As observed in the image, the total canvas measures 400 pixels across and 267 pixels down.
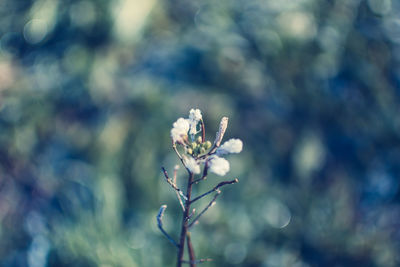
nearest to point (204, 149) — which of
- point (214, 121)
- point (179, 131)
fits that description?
point (179, 131)

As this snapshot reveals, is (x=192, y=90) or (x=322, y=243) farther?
(x=192, y=90)

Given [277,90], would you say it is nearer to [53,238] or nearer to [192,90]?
[192,90]

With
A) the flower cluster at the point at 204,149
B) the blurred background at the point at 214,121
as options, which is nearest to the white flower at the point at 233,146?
the flower cluster at the point at 204,149

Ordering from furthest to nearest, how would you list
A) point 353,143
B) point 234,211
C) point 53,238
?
point 353,143, point 234,211, point 53,238

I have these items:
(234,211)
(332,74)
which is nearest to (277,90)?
(332,74)

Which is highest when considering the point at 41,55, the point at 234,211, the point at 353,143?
the point at 41,55

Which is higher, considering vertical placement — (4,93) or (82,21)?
(82,21)

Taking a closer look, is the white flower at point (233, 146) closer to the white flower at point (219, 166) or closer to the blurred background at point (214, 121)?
the white flower at point (219, 166)
